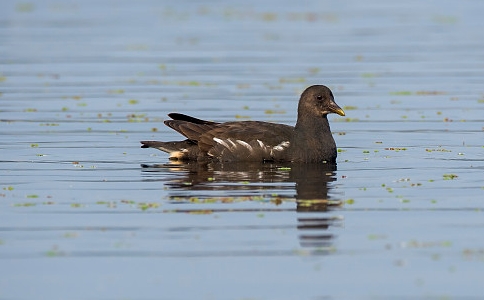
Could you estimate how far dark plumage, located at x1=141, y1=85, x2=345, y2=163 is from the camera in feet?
60.6

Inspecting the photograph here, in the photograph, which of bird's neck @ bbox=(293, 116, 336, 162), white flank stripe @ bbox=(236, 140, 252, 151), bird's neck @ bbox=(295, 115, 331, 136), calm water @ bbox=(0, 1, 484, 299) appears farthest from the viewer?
bird's neck @ bbox=(295, 115, 331, 136)

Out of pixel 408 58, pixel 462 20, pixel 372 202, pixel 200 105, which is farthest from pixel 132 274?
pixel 462 20

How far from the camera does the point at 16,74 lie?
3044 cm

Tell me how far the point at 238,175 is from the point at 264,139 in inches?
48.2

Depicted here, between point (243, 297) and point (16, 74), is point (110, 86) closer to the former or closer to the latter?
point (16, 74)

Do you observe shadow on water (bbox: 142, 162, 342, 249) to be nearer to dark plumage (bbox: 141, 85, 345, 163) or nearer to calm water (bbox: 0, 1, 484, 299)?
calm water (bbox: 0, 1, 484, 299)

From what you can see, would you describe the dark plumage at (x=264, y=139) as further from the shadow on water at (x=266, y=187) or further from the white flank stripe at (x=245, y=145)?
the shadow on water at (x=266, y=187)

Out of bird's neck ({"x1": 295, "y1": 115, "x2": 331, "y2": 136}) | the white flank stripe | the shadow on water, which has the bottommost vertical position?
the shadow on water

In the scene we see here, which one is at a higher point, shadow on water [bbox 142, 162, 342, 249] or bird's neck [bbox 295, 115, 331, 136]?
bird's neck [bbox 295, 115, 331, 136]

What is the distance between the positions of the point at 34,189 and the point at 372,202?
4381 millimetres

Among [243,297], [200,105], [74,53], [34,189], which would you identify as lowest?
[243,297]

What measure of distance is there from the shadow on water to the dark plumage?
0.56 ft

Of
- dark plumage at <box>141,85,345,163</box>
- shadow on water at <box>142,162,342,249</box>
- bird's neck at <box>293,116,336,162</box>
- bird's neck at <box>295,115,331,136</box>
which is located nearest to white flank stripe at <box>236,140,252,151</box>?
dark plumage at <box>141,85,345,163</box>

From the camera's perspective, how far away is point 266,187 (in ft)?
53.4
